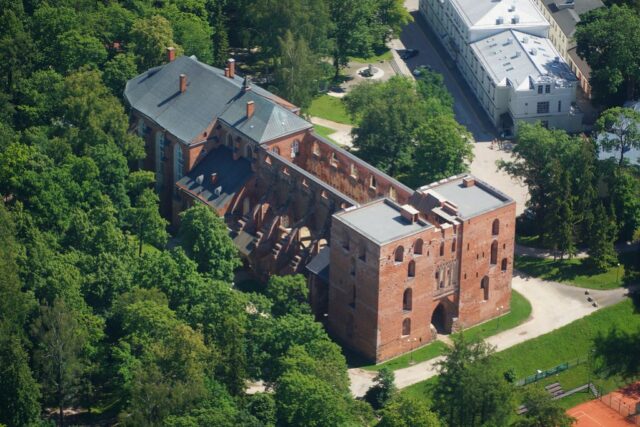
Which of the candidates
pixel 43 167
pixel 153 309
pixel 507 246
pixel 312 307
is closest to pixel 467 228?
pixel 507 246

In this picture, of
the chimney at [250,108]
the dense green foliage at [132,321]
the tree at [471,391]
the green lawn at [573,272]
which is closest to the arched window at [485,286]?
the green lawn at [573,272]

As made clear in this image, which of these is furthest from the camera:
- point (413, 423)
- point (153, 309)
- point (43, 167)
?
point (43, 167)

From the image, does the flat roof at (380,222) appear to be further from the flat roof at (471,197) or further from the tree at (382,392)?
the tree at (382,392)

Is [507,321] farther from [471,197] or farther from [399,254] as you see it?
[399,254]

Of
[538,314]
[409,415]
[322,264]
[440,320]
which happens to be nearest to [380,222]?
[322,264]

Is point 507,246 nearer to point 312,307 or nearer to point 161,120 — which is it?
point 312,307

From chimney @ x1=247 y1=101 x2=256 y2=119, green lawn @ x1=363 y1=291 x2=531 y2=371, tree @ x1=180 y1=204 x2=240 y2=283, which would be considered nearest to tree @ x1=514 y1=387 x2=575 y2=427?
green lawn @ x1=363 y1=291 x2=531 y2=371
